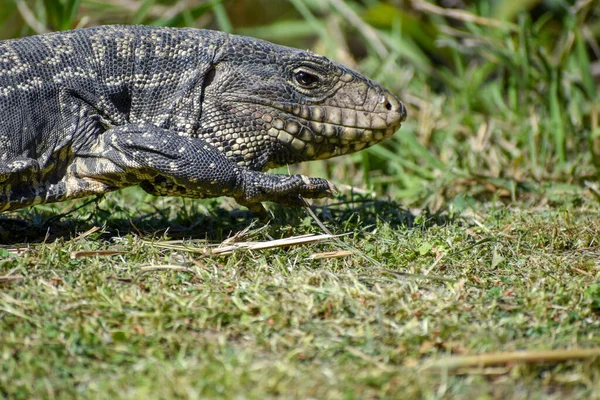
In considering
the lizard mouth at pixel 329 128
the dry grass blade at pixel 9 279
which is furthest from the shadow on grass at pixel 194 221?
the dry grass blade at pixel 9 279

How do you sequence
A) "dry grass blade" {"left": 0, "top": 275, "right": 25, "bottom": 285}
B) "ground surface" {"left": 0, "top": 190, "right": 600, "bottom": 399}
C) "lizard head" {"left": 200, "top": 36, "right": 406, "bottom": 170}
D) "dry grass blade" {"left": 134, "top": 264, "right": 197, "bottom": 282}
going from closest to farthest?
"ground surface" {"left": 0, "top": 190, "right": 600, "bottom": 399}
"dry grass blade" {"left": 0, "top": 275, "right": 25, "bottom": 285}
"dry grass blade" {"left": 134, "top": 264, "right": 197, "bottom": 282}
"lizard head" {"left": 200, "top": 36, "right": 406, "bottom": 170}

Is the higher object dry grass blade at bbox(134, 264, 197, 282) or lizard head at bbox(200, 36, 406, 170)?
lizard head at bbox(200, 36, 406, 170)

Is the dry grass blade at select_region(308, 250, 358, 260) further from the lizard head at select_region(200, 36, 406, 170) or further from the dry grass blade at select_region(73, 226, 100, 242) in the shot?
the dry grass blade at select_region(73, 226, 100, 242)

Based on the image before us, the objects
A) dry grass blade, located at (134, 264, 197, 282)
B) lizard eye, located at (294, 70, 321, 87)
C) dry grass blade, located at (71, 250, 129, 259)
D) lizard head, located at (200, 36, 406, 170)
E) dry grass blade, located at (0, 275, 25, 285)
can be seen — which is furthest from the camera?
lizard eye, located at (294, 70, 321, 87)

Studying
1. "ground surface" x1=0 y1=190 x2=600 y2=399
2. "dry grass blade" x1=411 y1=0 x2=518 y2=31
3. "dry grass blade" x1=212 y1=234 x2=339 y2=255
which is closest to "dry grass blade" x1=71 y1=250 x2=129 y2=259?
"ground surface" x1=0 y1=190 x2=600 y2=399

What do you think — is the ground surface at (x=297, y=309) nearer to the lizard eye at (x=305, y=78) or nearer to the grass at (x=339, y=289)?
the grass at (x=339, y=289)

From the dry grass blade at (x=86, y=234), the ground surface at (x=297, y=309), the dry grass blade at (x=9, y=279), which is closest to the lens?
the ground surface at (x=297, y=309)

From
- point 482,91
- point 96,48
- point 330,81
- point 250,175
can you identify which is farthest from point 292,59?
point 482,91
